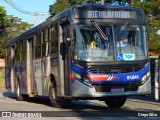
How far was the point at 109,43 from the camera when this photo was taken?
1362 cm

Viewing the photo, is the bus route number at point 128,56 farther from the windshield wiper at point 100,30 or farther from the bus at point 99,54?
the windshield wiper at point 100,30

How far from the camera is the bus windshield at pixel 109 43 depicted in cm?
1348

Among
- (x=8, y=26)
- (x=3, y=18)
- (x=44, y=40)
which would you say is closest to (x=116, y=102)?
(x=44, y=40)

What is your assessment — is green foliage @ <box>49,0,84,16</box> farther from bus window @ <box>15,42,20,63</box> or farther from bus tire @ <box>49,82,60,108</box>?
bus tire @ <box>49,82,60,108</box>

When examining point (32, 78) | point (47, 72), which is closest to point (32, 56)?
point (32, 78)

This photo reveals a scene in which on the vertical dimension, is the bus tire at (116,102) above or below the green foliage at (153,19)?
below

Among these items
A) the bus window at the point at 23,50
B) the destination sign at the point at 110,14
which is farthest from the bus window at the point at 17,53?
the destination sign at the point at 110,14

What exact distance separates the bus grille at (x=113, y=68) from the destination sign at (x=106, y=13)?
1613 mm

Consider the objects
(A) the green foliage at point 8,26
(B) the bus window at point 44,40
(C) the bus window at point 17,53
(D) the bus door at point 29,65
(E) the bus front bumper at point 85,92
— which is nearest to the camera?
(E) the bus front bumper at point 85,92

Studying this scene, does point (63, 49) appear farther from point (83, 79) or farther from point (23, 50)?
point (23, 50)

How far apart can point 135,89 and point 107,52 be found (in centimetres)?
149

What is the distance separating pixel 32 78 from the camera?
18.2 m

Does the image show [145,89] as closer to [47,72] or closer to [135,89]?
[135,89]

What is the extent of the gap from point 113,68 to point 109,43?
2.57 ft
